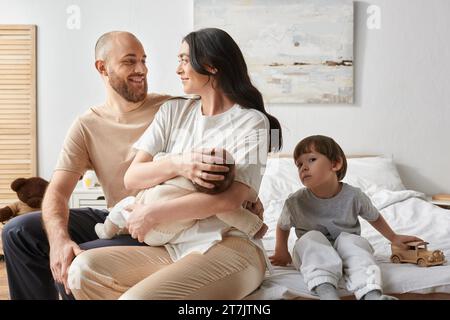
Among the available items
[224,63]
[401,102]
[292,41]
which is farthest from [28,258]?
[401,102]

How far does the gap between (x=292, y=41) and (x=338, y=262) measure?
1.75 meters

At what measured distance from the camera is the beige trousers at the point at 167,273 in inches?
42.0

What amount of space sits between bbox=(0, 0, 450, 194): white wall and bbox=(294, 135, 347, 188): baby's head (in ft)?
4.22

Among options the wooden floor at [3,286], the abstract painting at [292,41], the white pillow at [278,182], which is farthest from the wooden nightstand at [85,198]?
the abstract painting at [292,41]

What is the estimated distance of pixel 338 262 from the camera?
1199 mm

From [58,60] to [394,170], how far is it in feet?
5.19

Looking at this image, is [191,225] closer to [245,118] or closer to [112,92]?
[245,118]

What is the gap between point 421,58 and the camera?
284 centimetres

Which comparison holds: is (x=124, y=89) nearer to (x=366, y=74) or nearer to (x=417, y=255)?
(x=417, y=255)

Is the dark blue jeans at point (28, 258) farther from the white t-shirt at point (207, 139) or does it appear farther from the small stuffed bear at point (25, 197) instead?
the small stuffed bear at point (25, 197)

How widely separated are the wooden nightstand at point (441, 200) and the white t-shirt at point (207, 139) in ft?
5.32

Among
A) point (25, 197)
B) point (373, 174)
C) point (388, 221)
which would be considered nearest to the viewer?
point (388, 221)
